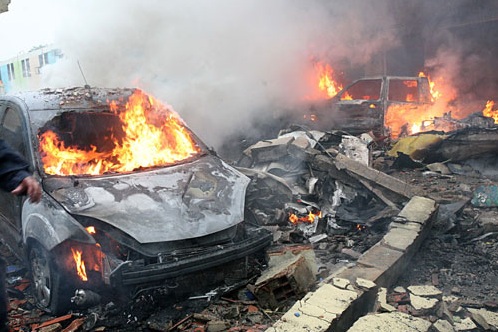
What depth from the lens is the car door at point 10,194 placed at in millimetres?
4047

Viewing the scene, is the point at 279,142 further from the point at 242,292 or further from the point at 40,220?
the point at 40,220

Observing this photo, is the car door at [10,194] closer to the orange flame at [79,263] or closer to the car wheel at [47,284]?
the car wheel at [47,284]

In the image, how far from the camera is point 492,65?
603 inches

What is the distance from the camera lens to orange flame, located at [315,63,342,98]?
47.3 feet

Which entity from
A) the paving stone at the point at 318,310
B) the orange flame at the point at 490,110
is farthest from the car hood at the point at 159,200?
the orange flame at the point at 490,110

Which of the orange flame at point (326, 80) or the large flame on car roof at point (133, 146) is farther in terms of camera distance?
the orange flame at point (326, 80)

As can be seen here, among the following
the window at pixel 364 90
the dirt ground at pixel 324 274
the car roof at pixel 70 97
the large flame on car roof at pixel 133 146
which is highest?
the car roof at pixel 70 97

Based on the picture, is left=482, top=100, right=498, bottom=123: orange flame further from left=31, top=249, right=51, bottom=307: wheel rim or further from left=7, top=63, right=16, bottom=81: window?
left=7, top=63, right=16, bottom=81: window

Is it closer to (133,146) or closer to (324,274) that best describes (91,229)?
(133,146)

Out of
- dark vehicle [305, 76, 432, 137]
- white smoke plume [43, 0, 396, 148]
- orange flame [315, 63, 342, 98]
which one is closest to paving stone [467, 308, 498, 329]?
dark vehicle [305, 76, 432, 137]

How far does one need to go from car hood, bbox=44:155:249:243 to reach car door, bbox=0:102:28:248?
2.06 feet

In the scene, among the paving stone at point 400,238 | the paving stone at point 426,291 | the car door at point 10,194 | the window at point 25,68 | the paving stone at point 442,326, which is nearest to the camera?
the paving stone at point 442,326

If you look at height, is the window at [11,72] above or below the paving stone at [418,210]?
above

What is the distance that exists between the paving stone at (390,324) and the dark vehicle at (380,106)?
25.5 feet
